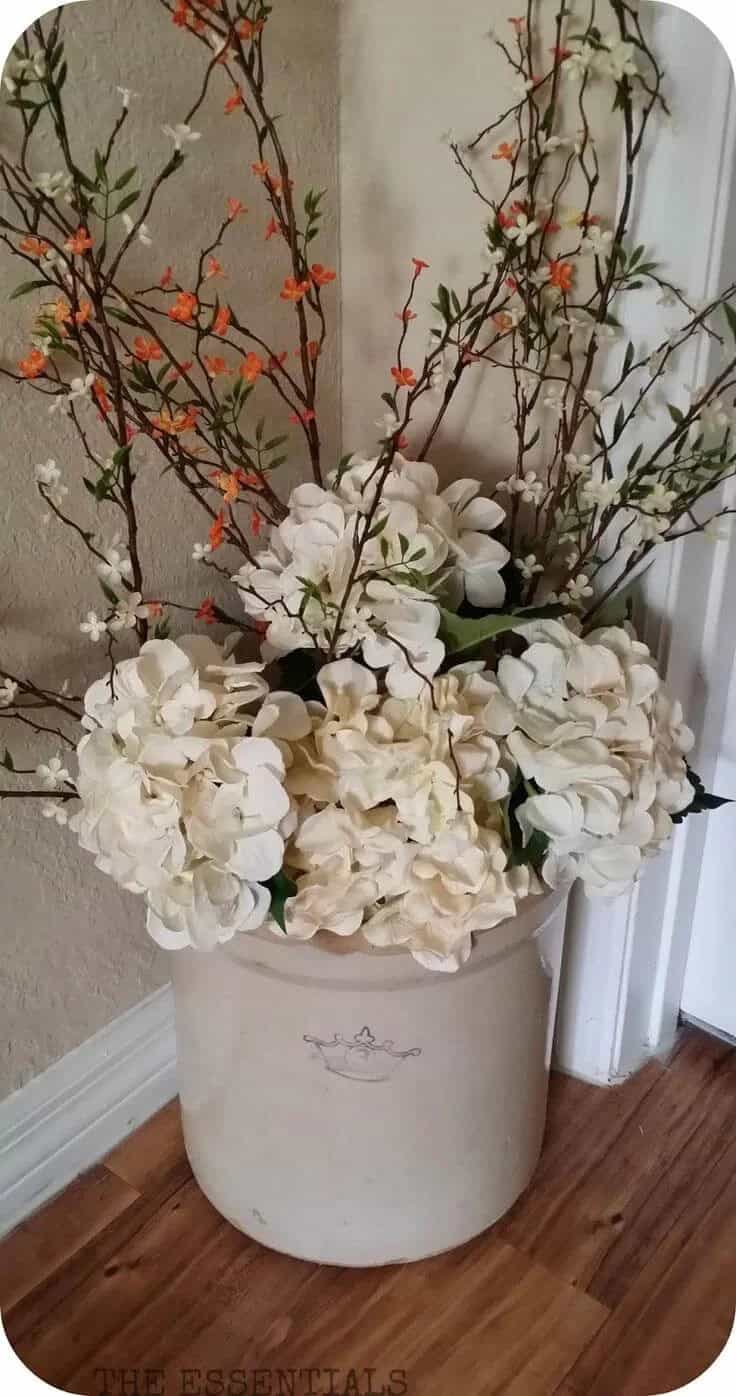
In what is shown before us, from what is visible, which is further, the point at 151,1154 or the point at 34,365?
the point at 151,1154

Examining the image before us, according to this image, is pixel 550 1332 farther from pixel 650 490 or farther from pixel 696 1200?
pixel 650 490

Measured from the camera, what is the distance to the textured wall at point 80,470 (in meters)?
0.93

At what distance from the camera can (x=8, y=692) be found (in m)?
0.94

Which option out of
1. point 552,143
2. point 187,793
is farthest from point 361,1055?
point 552,143

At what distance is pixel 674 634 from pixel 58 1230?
839 millimetres

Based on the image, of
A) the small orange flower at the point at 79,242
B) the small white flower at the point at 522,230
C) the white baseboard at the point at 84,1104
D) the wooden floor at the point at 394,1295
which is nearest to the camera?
the small orange flower at the point at 79,242

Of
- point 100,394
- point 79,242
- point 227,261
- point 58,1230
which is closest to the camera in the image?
point 79,242

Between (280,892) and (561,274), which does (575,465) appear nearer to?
(561,274)

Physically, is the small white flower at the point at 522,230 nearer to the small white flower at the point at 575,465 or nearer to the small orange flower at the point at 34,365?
the small white flower at the point at 575,465

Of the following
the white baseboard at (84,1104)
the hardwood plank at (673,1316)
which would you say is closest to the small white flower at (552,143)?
the white baseboard at (84,1104)

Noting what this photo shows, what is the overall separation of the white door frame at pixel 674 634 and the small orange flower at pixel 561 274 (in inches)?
2.9

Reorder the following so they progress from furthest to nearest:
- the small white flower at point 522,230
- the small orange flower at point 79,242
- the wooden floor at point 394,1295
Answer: the wooden floor at point 394,1295 → the small white flower at point 522,230 → the small orange flower at point 79,242

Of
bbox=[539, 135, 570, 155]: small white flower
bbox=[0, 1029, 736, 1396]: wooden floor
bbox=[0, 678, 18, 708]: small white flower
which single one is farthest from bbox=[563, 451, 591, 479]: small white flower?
bbox=[0, 1029, 736, 1396]: wooden floor

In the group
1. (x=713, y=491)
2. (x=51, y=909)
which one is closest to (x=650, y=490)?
(x=713, y=491)
